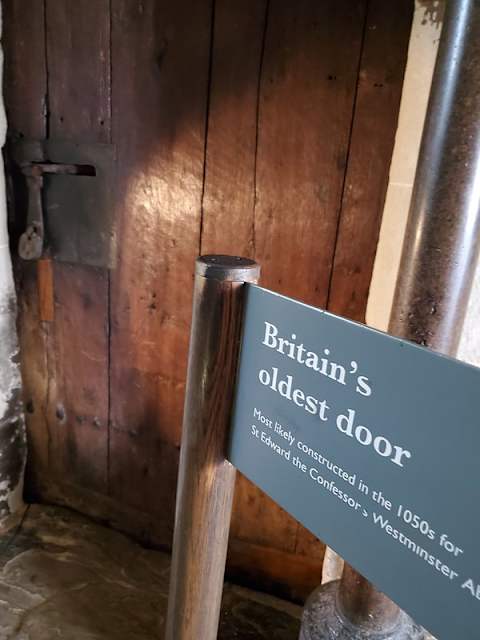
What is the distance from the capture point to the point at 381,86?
3.64 ft

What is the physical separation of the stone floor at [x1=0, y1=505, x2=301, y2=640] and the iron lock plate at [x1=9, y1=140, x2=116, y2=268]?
98 centimetres

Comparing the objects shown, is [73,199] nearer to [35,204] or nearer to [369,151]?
[35,204]

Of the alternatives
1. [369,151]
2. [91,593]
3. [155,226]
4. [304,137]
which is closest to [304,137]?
[304,137]

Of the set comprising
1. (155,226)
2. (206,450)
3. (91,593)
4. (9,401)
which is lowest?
(91,593)

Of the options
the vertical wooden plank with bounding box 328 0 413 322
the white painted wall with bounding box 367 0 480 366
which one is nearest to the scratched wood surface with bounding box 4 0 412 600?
the vertical wooden plank with bounding box 328 0 413 322

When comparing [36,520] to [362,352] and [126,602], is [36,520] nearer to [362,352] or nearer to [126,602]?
[126,602]

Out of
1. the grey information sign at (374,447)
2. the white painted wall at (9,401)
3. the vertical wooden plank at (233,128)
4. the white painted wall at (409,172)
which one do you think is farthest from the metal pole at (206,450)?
the white painted wall at (9,401)

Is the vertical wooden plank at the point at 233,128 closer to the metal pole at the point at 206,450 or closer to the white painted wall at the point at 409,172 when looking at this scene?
the white painted wall at the point at 409,172

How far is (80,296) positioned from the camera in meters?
1.58

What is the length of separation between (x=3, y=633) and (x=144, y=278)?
1.07 meters

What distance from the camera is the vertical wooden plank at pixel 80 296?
1.34 m

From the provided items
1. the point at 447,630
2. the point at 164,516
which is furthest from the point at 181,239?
the point at 447,630

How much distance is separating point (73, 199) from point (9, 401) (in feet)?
2.43

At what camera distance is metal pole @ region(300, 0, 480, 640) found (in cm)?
71
